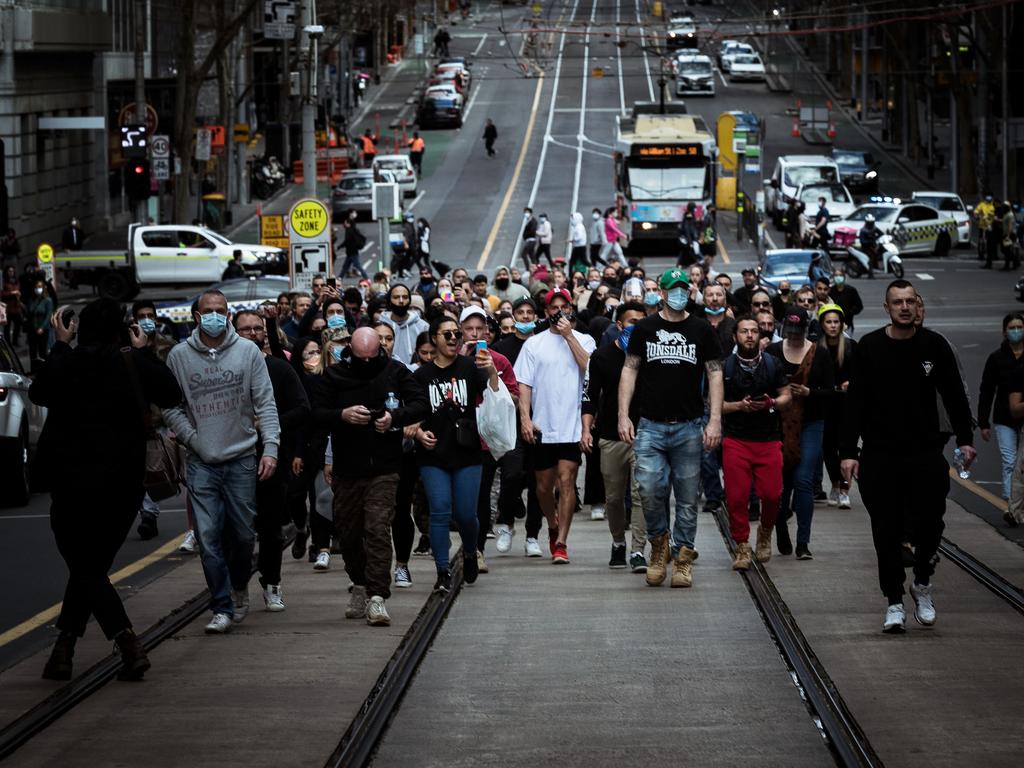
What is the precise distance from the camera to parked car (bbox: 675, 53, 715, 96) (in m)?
89.8

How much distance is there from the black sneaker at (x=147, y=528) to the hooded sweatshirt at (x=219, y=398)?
5455 millimetres

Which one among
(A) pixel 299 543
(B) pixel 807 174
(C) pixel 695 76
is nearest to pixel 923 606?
(A) pixel 299 543

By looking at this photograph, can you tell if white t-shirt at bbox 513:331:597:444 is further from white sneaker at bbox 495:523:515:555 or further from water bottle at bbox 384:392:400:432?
water bottle at bbox 384:392:400:432

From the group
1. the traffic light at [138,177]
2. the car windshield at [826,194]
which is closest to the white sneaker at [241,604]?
the traffic light at [138,177]

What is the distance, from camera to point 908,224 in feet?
173

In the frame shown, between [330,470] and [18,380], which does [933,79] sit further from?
[330,470]

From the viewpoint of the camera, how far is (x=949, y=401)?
10.3 m

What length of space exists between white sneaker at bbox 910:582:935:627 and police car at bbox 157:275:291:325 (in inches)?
993

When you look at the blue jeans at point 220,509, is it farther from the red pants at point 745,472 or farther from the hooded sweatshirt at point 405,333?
the hooded sweatshirt at point 405,333

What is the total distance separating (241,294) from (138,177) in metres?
6.00

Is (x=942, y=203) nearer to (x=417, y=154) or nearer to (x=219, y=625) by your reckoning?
(x=417, y=154)

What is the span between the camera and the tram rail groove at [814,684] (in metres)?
7.76

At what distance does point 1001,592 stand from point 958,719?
3.73 m

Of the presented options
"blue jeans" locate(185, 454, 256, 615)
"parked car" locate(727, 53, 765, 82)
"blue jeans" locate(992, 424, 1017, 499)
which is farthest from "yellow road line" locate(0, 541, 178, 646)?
"parked car" locate(727, 53, 765, 82)
